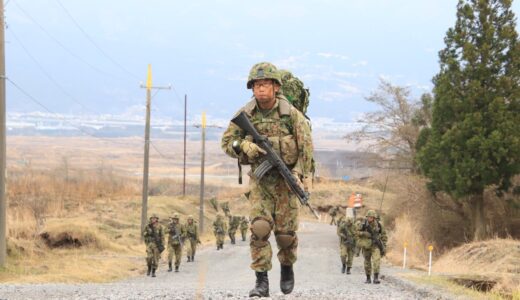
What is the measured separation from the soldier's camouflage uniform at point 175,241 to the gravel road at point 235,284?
1.65 feet

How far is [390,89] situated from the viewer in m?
57.8

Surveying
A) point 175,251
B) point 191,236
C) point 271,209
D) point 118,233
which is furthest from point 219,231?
point 271,209

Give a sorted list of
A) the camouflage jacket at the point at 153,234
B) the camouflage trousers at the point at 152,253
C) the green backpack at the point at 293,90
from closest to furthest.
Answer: the green backpack at the point at 293,90 → the camouflage jacket at the point at 153,234 → the camouflage trousers at the point at 152,253

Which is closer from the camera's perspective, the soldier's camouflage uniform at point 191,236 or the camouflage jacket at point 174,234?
the camouflage jacket at point 174,234

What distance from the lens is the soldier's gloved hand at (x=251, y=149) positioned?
8422mm

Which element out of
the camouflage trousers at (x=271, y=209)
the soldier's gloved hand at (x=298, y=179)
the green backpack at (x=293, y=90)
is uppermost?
the green backpack at (x=293, y=90)

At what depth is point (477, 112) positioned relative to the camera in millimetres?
32062

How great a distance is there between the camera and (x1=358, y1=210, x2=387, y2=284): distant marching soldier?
65.7ft

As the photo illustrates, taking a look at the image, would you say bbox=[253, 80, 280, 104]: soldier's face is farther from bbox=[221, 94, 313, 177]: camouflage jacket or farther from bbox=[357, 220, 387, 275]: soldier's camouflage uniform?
bbox=[357, 220, 387, 275]: soldier's camouflage uniform

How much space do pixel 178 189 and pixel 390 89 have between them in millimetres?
31210

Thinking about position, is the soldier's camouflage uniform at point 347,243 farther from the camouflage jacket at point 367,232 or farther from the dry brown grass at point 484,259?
the camouflage jacket at point 367,232

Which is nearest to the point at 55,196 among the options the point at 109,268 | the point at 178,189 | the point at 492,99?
the point at 109,268

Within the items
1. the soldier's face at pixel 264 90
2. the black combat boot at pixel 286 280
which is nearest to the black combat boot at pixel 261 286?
the black combat boot at pixel 286 280

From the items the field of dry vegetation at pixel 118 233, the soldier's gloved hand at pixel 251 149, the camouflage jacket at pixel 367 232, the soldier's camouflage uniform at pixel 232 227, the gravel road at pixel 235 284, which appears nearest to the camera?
the soldier's gloved hand at pixel 251 149
